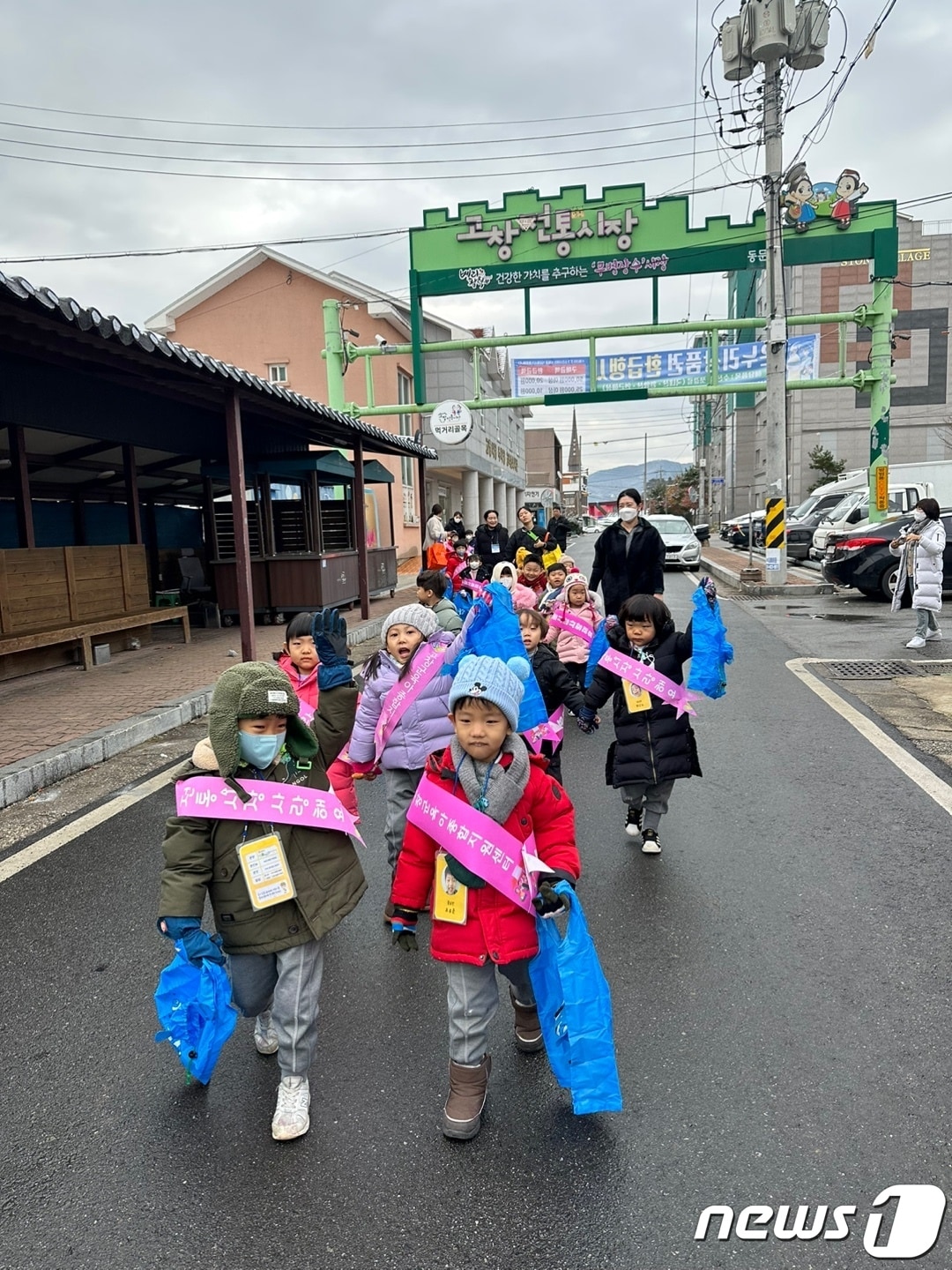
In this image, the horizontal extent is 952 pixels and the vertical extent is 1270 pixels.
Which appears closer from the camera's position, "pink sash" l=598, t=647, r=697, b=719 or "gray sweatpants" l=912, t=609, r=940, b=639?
"pink sash" l=598, t=647, r=697, b=719

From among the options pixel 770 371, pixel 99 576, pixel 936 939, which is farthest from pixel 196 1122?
pixel 770 371

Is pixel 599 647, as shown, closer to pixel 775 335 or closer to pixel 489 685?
pixel 489 685

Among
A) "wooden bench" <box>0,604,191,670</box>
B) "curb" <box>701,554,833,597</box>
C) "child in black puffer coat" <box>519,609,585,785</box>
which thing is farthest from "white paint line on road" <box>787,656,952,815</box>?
"curb" <box>701,554,833,597</box>

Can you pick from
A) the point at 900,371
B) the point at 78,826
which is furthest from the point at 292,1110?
the point at 900,371

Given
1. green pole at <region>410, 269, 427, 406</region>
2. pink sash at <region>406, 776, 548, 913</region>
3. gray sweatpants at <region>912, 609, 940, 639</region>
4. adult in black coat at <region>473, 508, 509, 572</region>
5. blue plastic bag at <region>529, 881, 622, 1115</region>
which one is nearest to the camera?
blue plastic bag at <region>529, 881, 622, 1115</region>

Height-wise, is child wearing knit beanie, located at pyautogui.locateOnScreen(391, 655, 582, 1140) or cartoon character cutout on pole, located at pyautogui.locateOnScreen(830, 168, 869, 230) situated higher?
cartoon character cutout on pole, located at pyautogui.locateOnScreen(830, 168, 869, 230)

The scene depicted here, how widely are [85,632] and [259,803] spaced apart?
8.20 meters

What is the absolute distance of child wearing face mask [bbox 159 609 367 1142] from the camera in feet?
7.73

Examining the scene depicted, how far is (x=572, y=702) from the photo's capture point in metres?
4.30

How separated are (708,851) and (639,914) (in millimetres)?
850

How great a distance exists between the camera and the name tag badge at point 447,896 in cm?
240

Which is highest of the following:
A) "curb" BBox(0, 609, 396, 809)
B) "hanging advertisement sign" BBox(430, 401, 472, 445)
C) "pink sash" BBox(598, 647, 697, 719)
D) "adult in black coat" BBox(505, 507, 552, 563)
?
"hanging advertisement sign" BBox(430, 401, 472, 445)

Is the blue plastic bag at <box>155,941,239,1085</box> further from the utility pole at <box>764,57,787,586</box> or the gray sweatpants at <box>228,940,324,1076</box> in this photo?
the utility pole at <box>764,57,787,586</box>

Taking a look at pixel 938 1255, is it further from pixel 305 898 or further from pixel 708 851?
pixel 708 851
